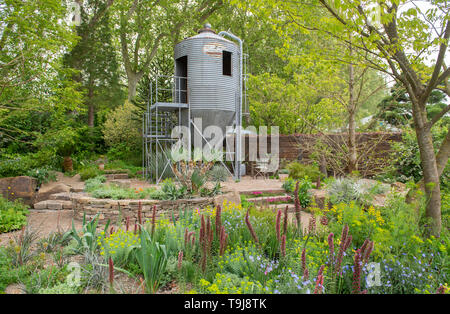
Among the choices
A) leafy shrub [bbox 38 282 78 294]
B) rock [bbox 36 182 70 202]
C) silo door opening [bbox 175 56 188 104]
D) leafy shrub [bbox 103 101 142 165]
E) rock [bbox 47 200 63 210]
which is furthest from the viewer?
leafy shrub [bbox 103 101 142 165]

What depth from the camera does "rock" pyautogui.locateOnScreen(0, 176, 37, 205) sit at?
25.2 feet

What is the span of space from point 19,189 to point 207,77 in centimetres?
683

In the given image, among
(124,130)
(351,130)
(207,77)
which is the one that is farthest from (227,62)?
(124,130)

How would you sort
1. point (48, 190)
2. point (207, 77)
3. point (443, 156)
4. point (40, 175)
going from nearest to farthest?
1. point (443, 156)
2. point (48, 190)
3. point (40, 175)
4. point (207, 77)

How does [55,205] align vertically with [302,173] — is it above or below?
below

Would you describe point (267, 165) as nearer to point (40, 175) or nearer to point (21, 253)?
point (40, 175)

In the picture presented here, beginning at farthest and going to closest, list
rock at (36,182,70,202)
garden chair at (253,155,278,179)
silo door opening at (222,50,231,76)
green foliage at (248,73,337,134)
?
green foliage at (248,73,337,134) → garden chair at (253,155,278,179) → silo door opening at (222,50,231,76) → rock at (36,182,70,202)

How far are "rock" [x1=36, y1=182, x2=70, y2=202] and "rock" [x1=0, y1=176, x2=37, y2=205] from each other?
538mm

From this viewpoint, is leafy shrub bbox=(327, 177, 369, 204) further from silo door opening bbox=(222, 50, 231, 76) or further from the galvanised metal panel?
silo door opening bbox=(222, 50, 231, 76)

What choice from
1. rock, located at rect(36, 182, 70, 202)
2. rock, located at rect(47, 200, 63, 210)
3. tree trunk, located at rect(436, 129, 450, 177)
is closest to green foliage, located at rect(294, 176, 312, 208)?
tree trunk, located at rect(436, 129, 450, 177)

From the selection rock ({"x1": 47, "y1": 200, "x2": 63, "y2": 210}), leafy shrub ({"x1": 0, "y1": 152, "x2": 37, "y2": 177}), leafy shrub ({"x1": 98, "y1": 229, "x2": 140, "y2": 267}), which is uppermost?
leafy shrub ({"x1": 0, "y1": 152, "x2": 37, "y2": 177})

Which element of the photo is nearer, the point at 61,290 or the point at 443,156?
the point at 61,290

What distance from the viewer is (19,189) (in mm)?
7816
